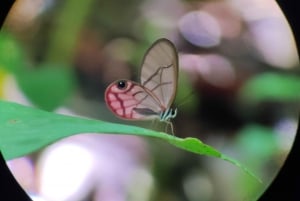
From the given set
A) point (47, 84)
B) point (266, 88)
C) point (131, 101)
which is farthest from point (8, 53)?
point (266, 88)

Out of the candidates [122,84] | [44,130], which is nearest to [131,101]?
[122,84]

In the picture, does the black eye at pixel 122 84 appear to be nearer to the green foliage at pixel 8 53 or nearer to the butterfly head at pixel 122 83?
the butterfly head at pixel 122 83

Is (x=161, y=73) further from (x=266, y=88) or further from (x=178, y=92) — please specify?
(x=266, y=88)

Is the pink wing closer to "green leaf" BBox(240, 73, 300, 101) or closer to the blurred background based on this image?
the blurred background

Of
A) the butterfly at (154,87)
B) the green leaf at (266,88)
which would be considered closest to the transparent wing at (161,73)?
the butterfly at (154,87)

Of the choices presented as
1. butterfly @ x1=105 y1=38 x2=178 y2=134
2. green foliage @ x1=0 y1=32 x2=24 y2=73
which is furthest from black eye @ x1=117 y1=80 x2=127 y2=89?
green foliage @ x1=0 y1=32 x2=24 y2=73

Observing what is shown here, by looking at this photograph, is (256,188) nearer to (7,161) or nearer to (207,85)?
(207,85)
